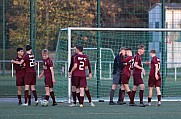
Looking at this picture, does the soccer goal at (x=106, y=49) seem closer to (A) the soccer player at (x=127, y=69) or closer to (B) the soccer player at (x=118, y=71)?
(B) the soccer player at (x=118, y=71)

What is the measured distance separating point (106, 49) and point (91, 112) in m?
9.11

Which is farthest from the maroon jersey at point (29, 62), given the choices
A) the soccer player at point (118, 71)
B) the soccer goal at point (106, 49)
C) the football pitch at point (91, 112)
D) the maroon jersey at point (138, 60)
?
the maroon jersey at point (138, 60)

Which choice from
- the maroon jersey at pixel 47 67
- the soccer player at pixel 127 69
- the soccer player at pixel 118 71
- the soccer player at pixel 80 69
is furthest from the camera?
the soccer player at pixel 118 71

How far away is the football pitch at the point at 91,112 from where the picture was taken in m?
14.2

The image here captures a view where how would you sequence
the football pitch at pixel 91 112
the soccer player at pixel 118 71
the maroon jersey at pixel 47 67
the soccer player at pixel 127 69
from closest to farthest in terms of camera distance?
the football pitch at pixel 91 112, the maroon jersey at pixel 47 67, the soccer player at pixel 127 69, the soccer player at pixel 118 71

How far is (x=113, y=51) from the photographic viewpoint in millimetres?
24906

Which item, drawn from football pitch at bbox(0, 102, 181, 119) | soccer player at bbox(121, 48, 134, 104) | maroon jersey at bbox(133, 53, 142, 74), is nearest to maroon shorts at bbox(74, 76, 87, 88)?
football pitch at bbox(0, 102, 181, 119)

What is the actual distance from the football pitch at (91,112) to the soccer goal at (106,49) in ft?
6.56

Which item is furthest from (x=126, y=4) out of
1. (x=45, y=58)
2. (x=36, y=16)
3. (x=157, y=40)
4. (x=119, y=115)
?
(x=119, y=115)

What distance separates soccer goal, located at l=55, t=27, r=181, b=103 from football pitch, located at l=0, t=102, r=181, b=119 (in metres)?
2.00

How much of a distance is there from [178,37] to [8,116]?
11.4 meters

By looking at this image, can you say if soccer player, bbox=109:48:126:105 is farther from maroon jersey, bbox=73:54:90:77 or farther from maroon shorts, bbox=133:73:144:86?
maroon jersey, bbox=73:54:90:77

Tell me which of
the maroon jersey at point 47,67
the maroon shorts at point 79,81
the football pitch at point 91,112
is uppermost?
the maroon jersey at point 47,67

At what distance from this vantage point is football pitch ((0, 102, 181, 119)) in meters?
14.2
